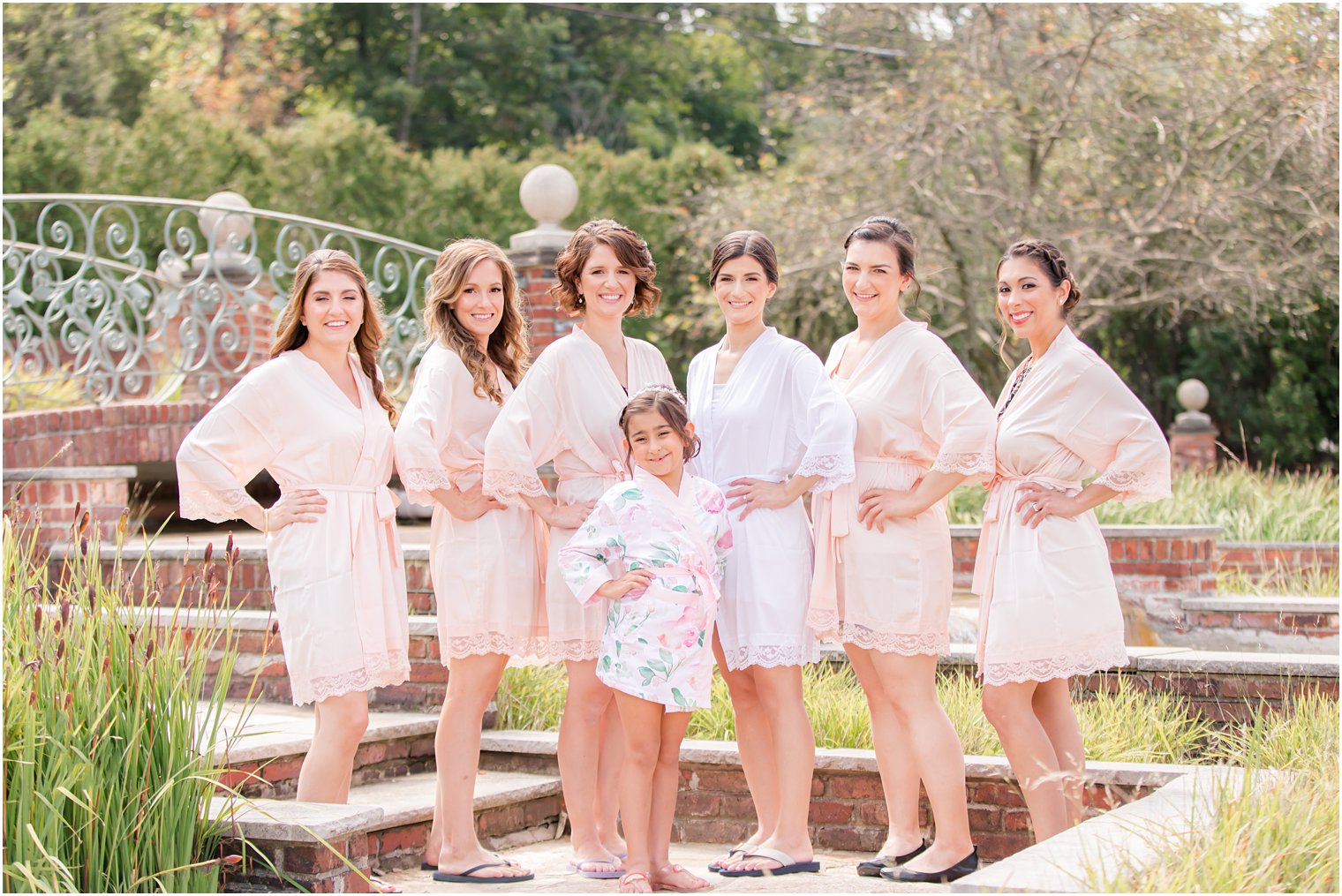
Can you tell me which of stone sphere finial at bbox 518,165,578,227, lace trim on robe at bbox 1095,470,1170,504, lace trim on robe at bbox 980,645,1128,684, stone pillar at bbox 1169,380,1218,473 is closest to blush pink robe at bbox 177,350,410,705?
lace trim on robe at bbox 980,645,1128,684

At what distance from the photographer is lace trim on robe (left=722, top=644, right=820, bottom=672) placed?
4.47m

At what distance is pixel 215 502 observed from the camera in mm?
4402

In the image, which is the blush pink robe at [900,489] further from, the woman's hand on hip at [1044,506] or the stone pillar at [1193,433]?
the stone pillar at [1193,433]

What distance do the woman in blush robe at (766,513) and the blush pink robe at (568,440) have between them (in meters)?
0.30

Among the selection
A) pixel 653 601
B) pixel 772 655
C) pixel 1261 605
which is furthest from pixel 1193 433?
pixel 653 601

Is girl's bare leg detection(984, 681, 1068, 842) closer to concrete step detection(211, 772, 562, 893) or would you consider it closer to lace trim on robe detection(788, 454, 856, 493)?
lace trim on robe detection(788, 454, 856, 493)

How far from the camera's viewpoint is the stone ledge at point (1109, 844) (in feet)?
10.6

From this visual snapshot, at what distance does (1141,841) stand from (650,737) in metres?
1.43

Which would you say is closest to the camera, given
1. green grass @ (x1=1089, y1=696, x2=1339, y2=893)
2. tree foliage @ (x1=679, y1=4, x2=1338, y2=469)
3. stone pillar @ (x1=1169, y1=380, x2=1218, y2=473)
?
green grass @ (x1=1089, y1=696, x2=1339, y2=893)

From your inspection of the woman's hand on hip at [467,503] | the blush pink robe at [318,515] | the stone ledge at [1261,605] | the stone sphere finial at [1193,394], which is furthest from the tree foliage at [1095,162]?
the blush pink robe at [318,515]

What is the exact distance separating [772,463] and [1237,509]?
682 centimetres

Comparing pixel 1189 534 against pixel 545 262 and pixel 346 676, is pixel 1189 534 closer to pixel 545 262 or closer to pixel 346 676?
pixel 545 262

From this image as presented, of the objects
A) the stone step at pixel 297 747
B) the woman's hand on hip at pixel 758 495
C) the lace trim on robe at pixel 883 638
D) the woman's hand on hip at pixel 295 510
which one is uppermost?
the woman's hand on hip at pixel 758 495

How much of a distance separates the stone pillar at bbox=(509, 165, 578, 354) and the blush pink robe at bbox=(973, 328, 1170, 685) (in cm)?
489
